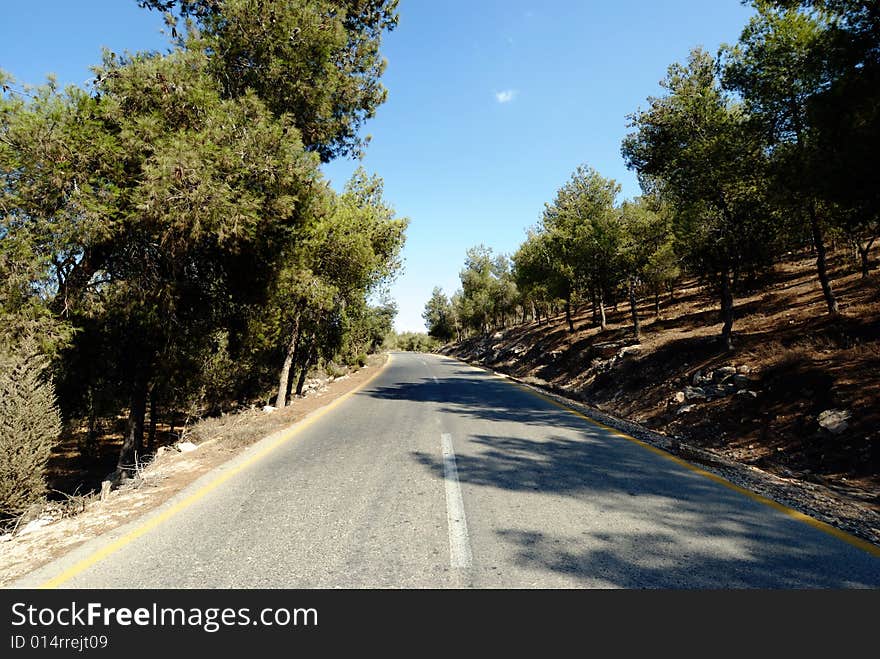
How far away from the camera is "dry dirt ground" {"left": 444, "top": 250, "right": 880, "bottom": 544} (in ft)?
19.8

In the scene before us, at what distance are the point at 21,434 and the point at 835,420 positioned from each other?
13435 mm

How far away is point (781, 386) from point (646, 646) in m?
8.97

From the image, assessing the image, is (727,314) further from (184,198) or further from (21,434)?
(21,434)

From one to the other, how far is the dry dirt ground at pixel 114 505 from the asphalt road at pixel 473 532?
37 cm

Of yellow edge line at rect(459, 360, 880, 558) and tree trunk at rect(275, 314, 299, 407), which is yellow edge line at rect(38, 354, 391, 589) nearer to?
tree trunk at rect(275, 314, 299, 407)

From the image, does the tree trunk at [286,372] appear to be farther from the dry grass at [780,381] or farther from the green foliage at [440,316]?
the green foliage at [440,316]

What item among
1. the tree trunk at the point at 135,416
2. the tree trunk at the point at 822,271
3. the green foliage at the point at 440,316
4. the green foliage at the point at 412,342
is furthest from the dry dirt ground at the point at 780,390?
the green foliage at the point at 412,342

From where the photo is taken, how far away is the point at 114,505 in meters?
4.73

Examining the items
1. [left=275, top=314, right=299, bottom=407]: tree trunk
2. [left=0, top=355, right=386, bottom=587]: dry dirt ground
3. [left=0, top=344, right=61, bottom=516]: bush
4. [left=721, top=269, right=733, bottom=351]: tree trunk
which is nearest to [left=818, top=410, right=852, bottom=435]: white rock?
[left=721, top=269, right=733, bottom=351]: tree trunk

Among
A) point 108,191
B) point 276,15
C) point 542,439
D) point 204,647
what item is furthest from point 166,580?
point 276,15

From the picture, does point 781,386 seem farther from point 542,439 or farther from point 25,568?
point 25,568

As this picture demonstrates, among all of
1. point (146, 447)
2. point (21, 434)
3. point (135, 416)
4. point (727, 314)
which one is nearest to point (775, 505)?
point (727, 314)

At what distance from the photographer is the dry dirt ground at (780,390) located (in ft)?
19.8

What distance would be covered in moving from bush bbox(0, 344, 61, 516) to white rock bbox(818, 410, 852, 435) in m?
12.9
